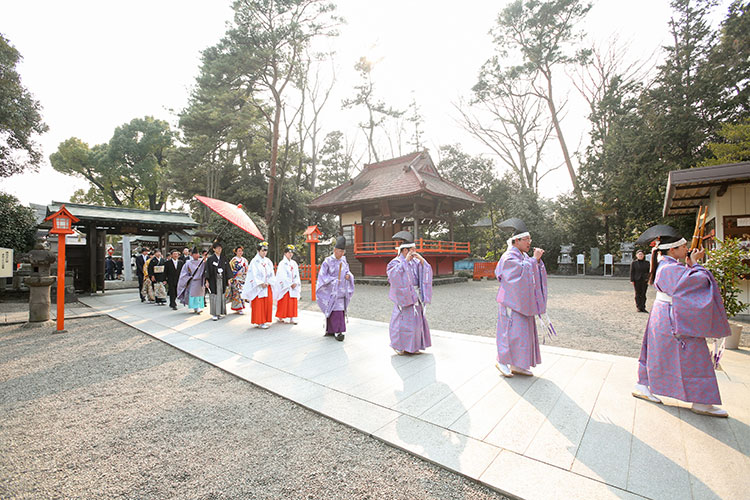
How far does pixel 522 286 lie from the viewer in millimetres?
3561

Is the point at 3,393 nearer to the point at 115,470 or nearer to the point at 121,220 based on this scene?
the point at 115,470

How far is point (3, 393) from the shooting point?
359cm

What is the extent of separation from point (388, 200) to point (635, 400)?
14113 millimetres

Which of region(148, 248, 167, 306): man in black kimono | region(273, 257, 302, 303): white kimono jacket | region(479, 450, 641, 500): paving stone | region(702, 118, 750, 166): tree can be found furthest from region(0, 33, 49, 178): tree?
region(702, 118, 750, 166): tree

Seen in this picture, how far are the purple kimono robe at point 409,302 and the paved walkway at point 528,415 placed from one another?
0.71 ft

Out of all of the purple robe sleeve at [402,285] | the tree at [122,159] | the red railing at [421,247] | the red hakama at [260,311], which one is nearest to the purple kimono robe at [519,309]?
the purple robe sleeve at [402,285]

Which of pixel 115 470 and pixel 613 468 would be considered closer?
pixel 613 468

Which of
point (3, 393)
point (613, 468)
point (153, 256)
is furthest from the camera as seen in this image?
point (153, 256)

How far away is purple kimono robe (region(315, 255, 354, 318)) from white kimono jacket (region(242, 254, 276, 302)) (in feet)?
5.42

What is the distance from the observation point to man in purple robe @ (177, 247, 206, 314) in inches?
320

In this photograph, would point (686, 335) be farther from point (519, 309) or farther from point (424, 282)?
point (424, 282)

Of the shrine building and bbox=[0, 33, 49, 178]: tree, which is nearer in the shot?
bbox=[0, 33, 49, 178]: tree

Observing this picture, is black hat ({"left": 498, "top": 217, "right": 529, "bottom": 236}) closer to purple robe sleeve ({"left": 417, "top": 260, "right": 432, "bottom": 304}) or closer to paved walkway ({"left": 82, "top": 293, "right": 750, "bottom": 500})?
purple robe sleeve ({"left": 417, "top": 260, "right": 432, "bottom": 304})

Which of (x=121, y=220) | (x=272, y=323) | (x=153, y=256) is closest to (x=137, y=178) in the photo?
(x=121, y=220)
